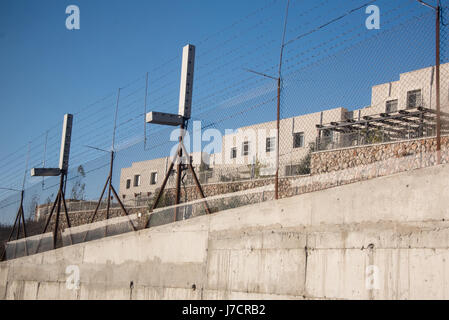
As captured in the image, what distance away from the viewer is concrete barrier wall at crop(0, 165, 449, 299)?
236 inches

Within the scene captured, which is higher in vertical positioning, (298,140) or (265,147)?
(298,140)

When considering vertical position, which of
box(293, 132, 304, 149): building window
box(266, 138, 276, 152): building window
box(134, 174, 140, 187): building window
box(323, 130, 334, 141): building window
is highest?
box(323, 130, 334, 141): building window

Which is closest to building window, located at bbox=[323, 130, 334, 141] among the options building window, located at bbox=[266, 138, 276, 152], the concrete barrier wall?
building window, located at bbox=[266, 138, 276, 152]

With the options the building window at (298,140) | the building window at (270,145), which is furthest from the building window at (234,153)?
the building window at (270,145)

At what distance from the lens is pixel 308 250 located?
7.00 meters

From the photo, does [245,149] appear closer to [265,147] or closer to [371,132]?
[265,147]

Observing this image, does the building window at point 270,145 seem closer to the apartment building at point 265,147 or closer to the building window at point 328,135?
the apartment building at point 265,147

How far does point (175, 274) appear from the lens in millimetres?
8977

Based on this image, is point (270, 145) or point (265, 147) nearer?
point (270, 145)

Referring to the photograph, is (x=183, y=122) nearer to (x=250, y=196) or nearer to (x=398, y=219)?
Result: (x=250, y=196)

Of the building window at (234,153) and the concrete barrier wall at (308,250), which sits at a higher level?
the building window at (234,153)

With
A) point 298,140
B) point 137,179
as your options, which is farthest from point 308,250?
point 298,140

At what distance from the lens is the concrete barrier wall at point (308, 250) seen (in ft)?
19.7

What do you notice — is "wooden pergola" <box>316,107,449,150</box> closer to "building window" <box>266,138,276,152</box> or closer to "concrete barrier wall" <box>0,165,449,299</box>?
"building window" <box>266,138,276,152</box>
